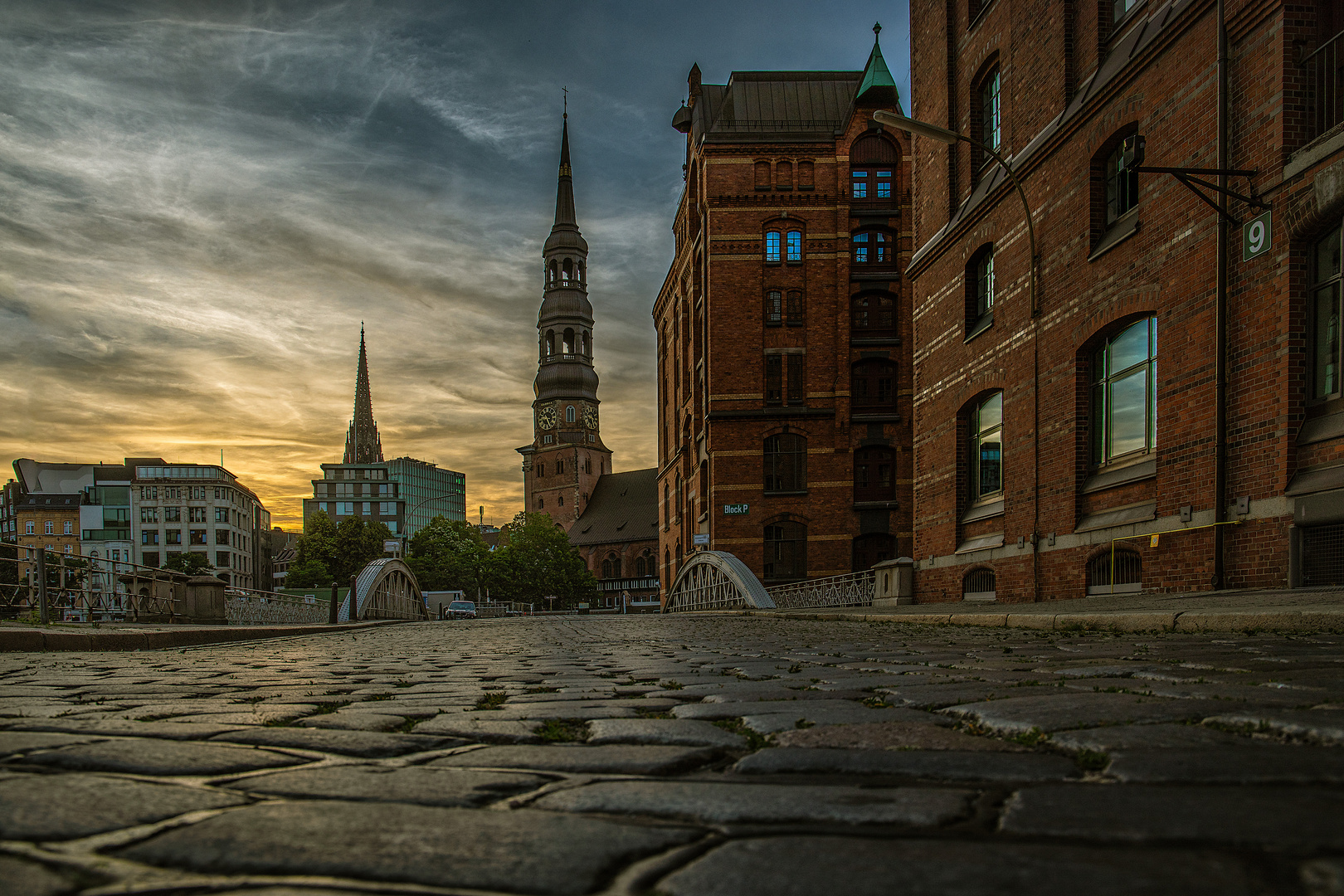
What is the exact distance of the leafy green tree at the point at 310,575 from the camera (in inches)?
3061

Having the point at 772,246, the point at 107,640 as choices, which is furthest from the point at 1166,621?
the point at 772,246

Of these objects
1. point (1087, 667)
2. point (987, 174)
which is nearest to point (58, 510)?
point (987, 174)

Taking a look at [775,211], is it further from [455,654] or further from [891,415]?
[455,654]

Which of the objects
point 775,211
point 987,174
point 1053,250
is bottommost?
point 1053,250

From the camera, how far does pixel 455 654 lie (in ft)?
28.8

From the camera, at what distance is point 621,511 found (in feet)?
325

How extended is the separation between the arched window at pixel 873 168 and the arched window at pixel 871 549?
12.4m

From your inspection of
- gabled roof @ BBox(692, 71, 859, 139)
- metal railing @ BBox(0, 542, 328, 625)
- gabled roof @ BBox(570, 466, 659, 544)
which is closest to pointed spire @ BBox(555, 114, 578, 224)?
gabled roof @ BBox(570, 466, 659, 544)

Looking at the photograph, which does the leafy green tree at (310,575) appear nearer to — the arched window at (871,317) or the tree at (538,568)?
the tree at (538,568)

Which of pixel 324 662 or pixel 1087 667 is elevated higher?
pixel 1087 667

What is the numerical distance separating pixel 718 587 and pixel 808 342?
12.5 metres

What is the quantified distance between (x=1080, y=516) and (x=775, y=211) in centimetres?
2436

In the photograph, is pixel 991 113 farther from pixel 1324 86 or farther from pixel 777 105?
pixel 777 105

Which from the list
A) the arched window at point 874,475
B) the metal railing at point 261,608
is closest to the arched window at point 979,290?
the metal railing at point 261,608
